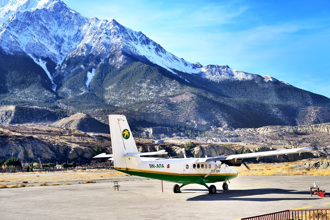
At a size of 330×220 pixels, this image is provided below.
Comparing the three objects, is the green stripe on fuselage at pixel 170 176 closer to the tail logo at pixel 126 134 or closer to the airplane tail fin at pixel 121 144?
the airplane tail fin at pixel 121 144

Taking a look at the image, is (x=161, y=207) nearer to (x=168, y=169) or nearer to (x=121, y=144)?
(x=168, y=169)

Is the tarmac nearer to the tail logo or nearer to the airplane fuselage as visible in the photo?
the airplane fuselage

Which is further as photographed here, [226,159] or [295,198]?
[226,159]

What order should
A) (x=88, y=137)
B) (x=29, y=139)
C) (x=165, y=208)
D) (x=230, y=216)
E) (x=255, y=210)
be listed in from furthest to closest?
(x=88, y=137), (x=29, y=139), (x=165, y=208), (x=255, y=210), (x=230, y=216)

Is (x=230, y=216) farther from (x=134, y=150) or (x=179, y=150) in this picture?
(x=179, y=150)

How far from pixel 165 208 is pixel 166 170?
6.81m

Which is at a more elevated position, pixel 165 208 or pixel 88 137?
pixel 88 137

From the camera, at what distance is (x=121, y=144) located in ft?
99.4

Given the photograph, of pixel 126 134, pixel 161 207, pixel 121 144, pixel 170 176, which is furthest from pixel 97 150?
pixel 161 207

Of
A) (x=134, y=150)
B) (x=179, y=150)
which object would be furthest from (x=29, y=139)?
(x=134, y=150)

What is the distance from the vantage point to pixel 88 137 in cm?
17588

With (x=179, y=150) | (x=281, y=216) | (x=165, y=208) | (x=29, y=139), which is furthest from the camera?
(x=179, y=150)

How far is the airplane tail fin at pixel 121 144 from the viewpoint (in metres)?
30.0

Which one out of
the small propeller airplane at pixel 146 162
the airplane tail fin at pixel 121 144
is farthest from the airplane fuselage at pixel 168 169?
the airplane tail fin at pixel 121 144
